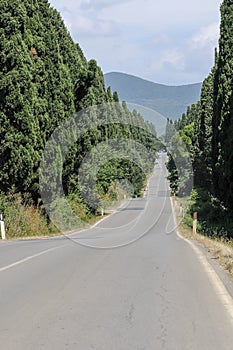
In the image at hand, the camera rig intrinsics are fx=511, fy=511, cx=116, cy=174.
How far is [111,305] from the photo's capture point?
22.4 ft

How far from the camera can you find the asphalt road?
17.3ft

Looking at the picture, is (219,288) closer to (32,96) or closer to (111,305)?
(111,305)

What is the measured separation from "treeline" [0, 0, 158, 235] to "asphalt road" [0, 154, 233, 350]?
956cm

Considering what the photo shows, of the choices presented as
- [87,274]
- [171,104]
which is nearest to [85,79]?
[87,274]

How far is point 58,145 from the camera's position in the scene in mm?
26609

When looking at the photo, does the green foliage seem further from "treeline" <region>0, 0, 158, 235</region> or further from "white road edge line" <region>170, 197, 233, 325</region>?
"white road edge line" <region>170, 197, 233, 325</region>

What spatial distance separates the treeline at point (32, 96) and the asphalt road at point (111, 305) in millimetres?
9556

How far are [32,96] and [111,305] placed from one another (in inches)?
647

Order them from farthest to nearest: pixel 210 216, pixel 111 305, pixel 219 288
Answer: pixel 210 216, pixel 219 288, pixel 111 305

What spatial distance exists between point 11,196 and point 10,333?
1619 centimetres

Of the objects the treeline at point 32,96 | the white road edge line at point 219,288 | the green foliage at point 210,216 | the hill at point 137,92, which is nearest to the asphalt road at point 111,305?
the white road edge line at point 219,288

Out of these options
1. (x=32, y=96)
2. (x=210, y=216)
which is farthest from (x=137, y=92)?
(x=32, y=96)

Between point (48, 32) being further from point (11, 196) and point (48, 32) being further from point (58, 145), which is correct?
A: point (11, 196)

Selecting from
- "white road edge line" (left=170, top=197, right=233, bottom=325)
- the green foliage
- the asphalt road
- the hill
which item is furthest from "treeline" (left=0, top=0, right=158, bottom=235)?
"white road edge line" (left=170, top=197, right=233, bottom=325)
